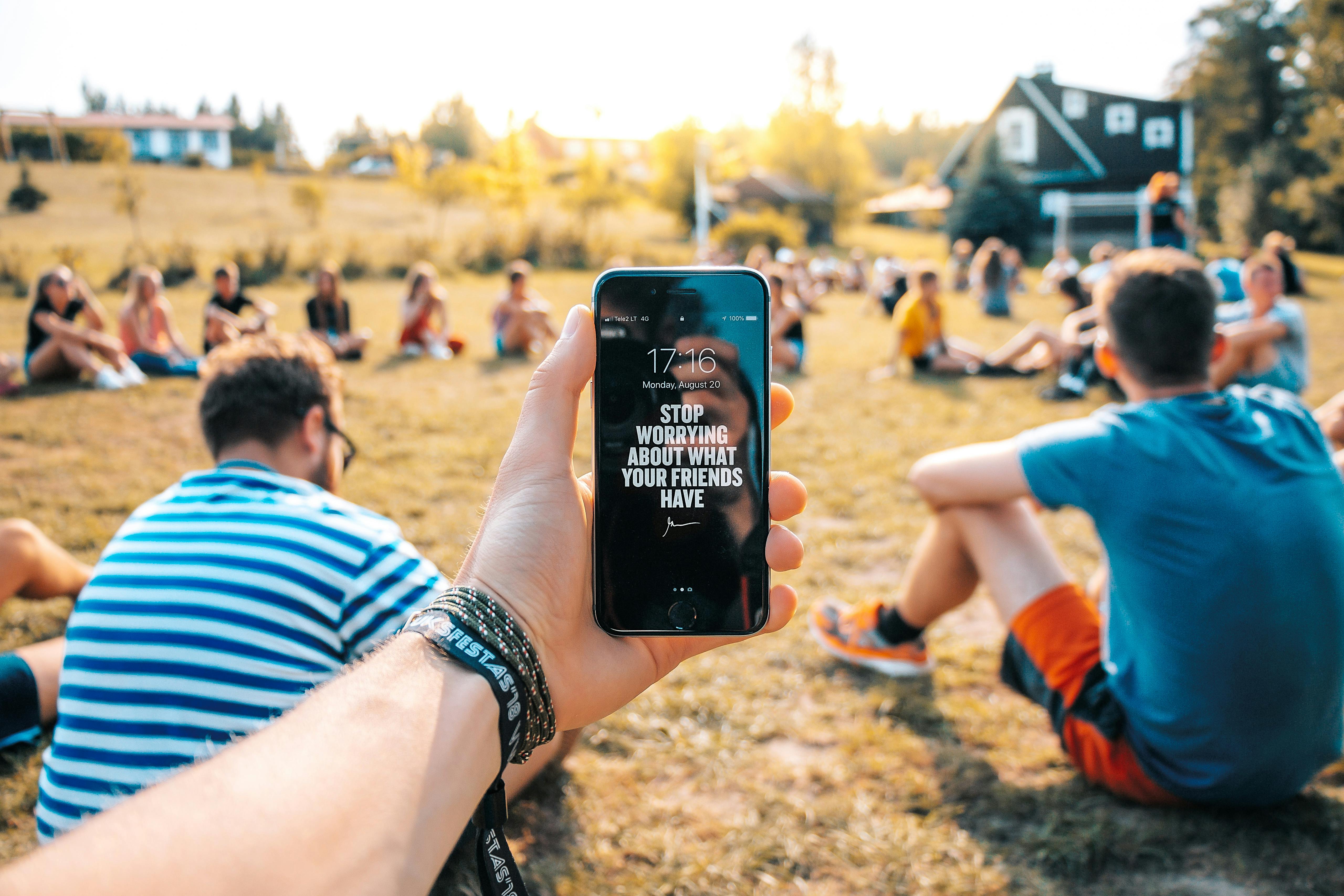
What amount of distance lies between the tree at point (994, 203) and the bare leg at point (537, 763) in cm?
3045

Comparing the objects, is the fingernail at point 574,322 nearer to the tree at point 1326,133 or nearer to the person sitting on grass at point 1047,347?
the person sitting on grass at point 1047,347

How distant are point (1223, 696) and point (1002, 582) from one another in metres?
0.69

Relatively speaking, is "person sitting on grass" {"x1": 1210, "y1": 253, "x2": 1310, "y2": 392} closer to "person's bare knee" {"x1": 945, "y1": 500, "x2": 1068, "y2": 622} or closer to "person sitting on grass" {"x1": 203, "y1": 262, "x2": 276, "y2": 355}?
"person's bare knee" {"x1": 945, "y1": 500, "x2": 1068, "y2": 622}

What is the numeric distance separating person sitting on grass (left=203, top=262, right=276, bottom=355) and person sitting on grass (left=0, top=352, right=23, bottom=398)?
192cm

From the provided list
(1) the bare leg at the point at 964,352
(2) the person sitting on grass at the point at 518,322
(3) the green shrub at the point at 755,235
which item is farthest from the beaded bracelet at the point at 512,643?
(3) the green shrub at the point at 755,235

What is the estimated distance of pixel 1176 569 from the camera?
2.24 meters

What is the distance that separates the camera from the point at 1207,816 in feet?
7.98

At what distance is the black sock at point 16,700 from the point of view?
8.71ft

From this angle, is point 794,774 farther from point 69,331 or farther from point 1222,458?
point 69,331

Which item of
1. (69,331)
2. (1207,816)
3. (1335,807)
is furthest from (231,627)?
(69,331)

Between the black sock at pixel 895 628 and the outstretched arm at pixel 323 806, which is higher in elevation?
the outstretched arm at pixel 323 806

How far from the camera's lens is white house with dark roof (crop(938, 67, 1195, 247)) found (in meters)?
23.8

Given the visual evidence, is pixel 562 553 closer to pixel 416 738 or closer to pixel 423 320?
pixel 416 738

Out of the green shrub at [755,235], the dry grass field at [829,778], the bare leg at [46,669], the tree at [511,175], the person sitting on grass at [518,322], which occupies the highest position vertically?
Answer: the tree at [511,175]
